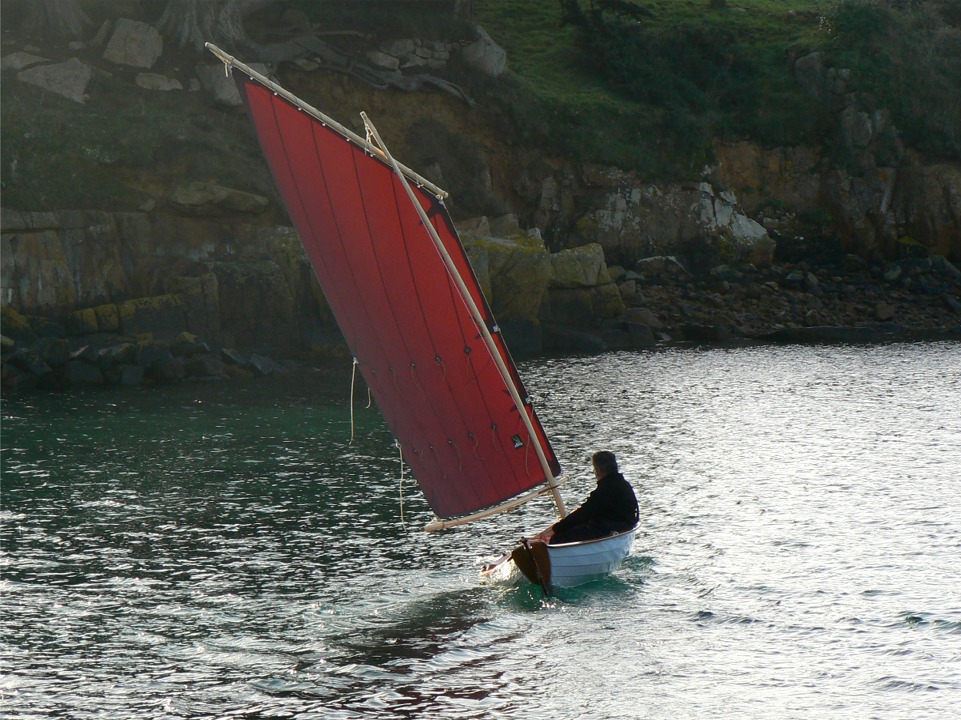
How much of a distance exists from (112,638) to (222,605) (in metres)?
1.94

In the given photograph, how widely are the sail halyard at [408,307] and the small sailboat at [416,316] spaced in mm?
21

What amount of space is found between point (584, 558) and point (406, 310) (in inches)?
185

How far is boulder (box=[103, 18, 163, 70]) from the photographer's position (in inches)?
2133

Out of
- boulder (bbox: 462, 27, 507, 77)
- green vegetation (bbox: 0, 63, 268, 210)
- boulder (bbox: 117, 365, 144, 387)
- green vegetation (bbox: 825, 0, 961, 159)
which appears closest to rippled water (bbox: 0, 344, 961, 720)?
boulder (bbox: 117, 365, 144, 387)

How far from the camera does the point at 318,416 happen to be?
35.2 meters

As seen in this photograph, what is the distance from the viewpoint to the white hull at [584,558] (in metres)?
16.8

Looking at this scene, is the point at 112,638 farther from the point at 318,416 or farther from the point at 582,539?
the point at 318,416

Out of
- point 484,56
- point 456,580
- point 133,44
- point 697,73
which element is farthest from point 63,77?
point 456,580

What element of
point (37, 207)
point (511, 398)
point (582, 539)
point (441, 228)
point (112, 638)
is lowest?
point (112, 638)

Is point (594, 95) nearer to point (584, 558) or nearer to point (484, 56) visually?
point (484, 56)

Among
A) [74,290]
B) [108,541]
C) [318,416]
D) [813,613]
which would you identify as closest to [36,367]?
[74,290]

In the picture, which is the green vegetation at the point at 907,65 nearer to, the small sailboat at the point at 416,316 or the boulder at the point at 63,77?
the boulder at the point at 63,77

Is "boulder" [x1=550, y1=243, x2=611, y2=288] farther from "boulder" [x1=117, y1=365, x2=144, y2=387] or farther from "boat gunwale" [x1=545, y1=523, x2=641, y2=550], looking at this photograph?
"boat gunwale" [x1=545, y1=523, x2=641, y2=550]

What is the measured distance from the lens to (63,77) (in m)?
52.9
